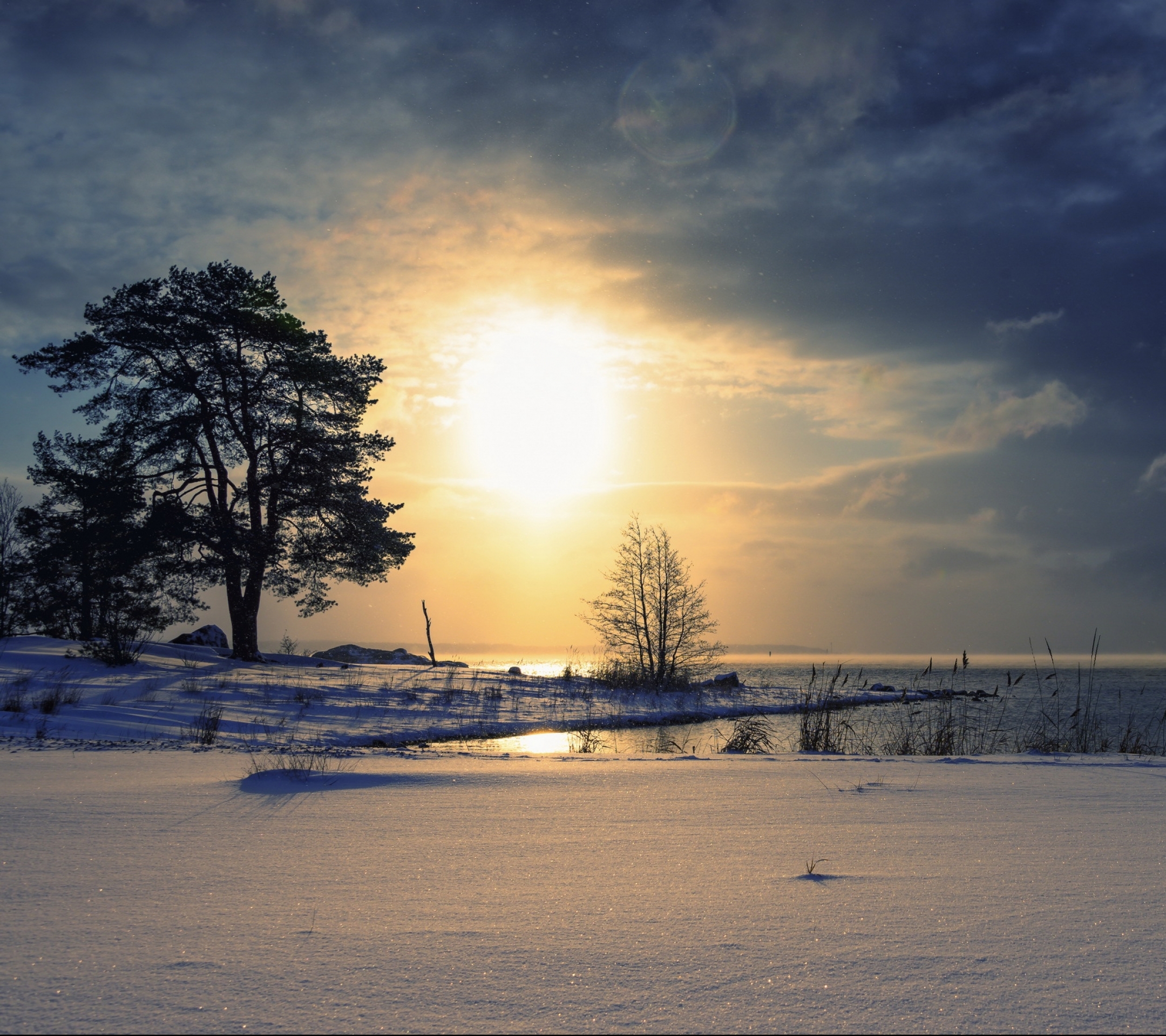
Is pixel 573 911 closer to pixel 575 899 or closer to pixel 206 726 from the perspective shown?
pixel 575 899

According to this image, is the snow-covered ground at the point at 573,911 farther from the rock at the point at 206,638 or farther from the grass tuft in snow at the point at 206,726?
the rock at the point at 206,638

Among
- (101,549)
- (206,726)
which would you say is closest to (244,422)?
(101,549)

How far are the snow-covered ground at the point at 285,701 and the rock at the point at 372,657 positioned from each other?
10.4 feet

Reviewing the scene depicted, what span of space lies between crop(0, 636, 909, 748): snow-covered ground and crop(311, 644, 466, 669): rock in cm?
318

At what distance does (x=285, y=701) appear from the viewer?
40.4 feet

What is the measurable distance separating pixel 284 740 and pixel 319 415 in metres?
14.7

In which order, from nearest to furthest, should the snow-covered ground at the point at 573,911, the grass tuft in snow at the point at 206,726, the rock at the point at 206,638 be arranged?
the snow-covered ground at the point at 573,911, the grass tuft in snow at the point at 206,726, the rock at the point at 206,638

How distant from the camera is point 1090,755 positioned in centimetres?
644

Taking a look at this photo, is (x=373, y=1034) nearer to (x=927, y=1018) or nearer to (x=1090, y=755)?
(x=927, y=1018)

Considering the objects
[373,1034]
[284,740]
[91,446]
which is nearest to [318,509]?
[91,446]

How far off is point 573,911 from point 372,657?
29.0 m

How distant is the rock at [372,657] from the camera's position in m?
25.9

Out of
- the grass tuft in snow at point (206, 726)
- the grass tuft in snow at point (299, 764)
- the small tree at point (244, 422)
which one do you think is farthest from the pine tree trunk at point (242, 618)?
the grass tuft in snow at point (299, 764)

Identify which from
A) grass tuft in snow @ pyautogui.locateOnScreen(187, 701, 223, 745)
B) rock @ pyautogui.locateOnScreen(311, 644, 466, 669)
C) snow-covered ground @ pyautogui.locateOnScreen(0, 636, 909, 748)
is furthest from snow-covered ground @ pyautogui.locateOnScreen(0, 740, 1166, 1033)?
rock @ pyautogui.locateOnScreen(311, 644, 466, 669)
